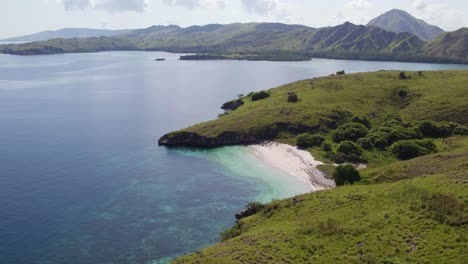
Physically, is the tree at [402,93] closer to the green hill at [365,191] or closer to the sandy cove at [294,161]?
the green hill at [365,191]

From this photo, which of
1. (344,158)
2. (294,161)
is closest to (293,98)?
(294,161)

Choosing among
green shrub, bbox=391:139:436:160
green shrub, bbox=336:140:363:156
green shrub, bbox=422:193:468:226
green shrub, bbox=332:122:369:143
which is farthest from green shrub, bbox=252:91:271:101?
green shrub, bbox=422:193:468:226

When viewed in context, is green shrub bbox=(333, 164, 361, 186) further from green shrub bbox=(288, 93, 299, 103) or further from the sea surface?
green shrub bbox=(288, 93, 299, 103)

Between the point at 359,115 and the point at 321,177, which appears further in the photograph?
the point at 359,115

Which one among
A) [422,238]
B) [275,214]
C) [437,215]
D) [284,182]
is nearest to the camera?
[422,238]

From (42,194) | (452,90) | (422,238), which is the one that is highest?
(452,90)

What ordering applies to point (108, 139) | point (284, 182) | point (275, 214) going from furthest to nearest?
point (108, 139), point (284, 182), point (275, 214)

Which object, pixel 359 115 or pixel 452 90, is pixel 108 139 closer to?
pixel 359 115

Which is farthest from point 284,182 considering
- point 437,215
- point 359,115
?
point 359,115

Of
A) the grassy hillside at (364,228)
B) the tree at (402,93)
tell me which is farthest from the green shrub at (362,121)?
the grassy hillside at (364,228)
